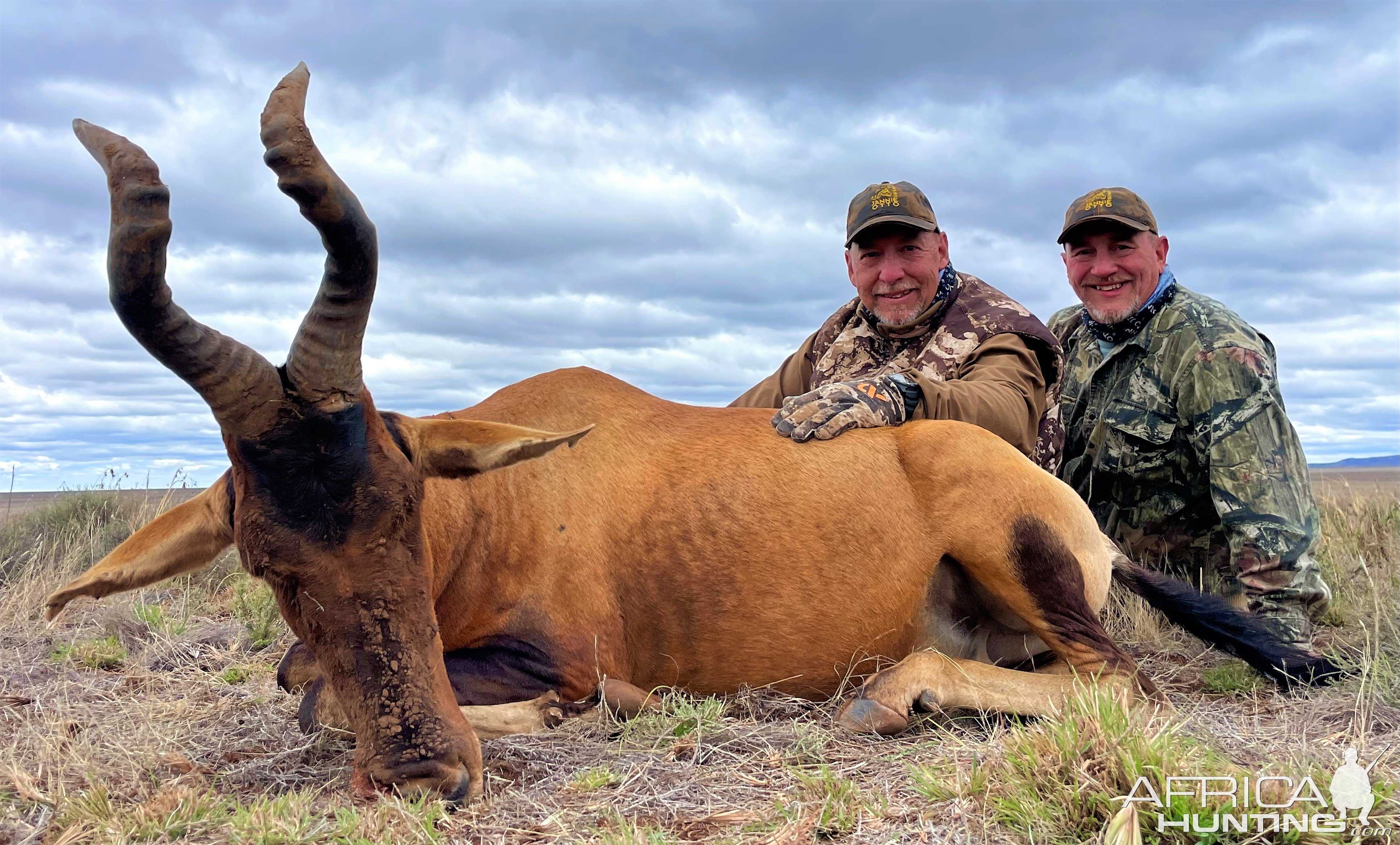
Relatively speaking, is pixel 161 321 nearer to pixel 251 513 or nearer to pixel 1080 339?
pixel 251 513

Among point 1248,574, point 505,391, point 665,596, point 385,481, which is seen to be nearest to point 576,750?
point 665,596

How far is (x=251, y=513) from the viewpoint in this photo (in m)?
3.55

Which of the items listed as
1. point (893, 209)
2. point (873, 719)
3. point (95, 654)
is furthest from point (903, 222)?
point (95, 654)

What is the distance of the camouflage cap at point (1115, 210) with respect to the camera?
26.3 ft

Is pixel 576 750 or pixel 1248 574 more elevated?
pixel 1248 574

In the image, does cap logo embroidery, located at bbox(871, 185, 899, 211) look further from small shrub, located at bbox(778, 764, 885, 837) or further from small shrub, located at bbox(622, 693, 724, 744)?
small shrub, located at bbox(778, 764, 885, 837)

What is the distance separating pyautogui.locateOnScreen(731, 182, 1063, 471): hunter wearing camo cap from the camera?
6164 millimetres

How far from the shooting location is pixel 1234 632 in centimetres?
544

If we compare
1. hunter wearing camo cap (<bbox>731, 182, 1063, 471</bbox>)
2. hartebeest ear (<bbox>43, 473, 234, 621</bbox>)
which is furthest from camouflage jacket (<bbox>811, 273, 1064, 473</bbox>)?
hartebeest ear (<bbox>43, 473, 234, 621</bbox>)

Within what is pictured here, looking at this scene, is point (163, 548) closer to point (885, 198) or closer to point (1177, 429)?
point (885, 198)

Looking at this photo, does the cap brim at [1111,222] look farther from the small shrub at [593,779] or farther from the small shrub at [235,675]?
the small shrub at [235,675]

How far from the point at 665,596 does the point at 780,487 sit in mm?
823

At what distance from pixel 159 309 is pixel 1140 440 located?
22.6ft

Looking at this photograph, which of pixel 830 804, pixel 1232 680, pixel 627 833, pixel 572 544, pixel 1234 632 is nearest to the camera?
pixel 627 833
